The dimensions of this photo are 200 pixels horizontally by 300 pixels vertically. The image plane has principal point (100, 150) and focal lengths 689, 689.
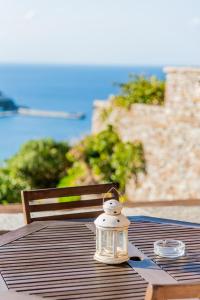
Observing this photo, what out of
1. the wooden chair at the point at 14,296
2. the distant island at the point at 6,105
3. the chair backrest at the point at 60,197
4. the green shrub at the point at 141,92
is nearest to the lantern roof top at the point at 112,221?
the wooden chair at the point at 14,296

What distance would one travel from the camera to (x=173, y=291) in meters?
2.33

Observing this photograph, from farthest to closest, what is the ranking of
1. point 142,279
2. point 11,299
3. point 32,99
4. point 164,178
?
point 32,99 → point 164,178 → point 142,279 → point 11,299

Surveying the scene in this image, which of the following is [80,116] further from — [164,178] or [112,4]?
[164,178]

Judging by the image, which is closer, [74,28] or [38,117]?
[74,28]

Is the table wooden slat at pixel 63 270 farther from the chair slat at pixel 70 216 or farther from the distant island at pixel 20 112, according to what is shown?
the distant island at pixel 20 112

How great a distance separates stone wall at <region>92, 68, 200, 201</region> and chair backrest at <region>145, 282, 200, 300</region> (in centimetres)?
813

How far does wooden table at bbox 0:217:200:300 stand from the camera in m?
2.78

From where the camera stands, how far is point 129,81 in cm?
1248

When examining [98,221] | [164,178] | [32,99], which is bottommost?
[32,99]

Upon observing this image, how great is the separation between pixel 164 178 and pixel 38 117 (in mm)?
48246

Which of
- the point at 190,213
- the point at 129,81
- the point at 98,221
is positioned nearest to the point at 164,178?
the point at 129,81

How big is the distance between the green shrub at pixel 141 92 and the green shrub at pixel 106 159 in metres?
0.61

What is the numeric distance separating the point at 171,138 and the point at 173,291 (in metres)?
8.85

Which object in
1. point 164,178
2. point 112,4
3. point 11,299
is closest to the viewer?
point 11,299
